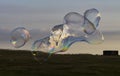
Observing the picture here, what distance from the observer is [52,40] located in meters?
48.1

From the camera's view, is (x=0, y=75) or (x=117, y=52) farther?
(x=117, y=52)

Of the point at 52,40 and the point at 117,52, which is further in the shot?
the point at 117,52

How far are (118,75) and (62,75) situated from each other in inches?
259

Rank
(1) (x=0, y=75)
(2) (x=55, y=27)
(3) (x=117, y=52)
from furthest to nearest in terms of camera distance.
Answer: (3) (x=117, y=52)
(1) (x=0, y=75)
(2) (x=55, y=27)

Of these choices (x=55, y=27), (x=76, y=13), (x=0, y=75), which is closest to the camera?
(x=76, y=13)

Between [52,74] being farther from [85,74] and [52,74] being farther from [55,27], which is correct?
[55,27]

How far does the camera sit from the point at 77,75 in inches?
2158

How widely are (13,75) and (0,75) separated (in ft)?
6.57

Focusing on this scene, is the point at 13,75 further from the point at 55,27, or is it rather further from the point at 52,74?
the point at 55,27

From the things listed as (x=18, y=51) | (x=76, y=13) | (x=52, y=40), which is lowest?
(x=18, y=51)

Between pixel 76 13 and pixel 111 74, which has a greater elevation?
pixel 76 13

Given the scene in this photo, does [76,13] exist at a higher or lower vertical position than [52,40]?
higher

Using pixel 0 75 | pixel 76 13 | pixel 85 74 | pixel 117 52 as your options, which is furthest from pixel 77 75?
pixel 117 52

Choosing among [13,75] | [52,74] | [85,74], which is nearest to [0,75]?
[13,75]
